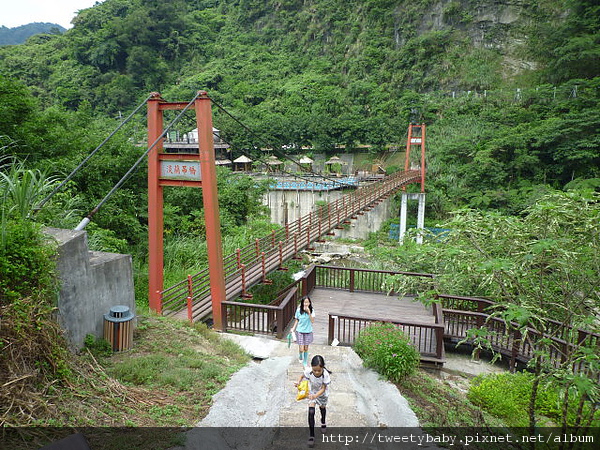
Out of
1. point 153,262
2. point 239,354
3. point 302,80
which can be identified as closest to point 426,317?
point 239,354

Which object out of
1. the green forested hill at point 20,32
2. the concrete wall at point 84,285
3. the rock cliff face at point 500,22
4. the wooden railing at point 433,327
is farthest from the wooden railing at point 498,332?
the green forested hill at point 20,32

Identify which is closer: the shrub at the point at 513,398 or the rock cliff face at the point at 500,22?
the shrub at the point at 513,398

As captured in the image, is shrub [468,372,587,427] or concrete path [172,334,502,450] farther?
shrub [468,372,587,427]

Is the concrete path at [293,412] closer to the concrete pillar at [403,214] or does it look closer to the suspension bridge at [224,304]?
the suspension bridge at [224,304]

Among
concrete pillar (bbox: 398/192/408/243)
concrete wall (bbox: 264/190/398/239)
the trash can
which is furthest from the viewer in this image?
concrete wall (bbox: 264/190/398/239)

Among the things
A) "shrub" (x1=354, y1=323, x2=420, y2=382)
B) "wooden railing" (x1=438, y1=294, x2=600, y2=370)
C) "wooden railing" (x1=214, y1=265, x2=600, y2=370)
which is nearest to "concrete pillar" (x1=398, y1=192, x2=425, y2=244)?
"wooden railing" (x1=438, y1=294, x2=600, y2=370)

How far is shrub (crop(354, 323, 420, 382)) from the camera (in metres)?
5.39

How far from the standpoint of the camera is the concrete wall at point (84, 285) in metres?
4.48

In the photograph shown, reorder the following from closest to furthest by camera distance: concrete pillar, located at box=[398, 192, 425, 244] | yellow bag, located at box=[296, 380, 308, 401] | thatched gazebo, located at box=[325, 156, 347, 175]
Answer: yellow bag, located at box=[296, 380, 308, 401]
concrete pillar, located at box=[398, 192, 425, 244]
thatched gazebo, located at box=[325, 156, 347, 175]

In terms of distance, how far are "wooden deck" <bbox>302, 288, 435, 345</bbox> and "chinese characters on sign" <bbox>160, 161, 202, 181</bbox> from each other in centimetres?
387

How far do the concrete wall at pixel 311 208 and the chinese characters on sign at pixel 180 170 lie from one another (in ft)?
65.5

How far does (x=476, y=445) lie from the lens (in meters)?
4.28

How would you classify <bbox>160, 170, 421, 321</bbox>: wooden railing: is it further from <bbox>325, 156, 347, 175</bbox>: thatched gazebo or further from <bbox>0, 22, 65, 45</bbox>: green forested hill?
<bbox>0, 22, 65, 45</bbox>: green forested hill

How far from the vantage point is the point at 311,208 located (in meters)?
28.1
